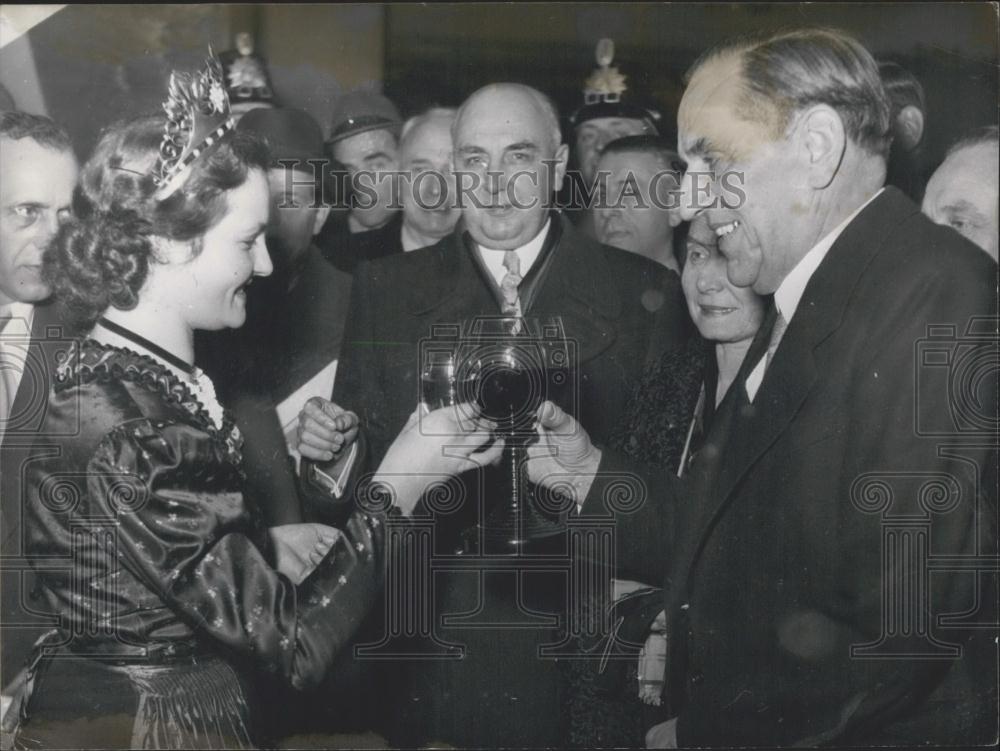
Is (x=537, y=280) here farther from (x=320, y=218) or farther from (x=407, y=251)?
(x=320, y=218)

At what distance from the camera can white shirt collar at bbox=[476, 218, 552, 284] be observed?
2760 mm

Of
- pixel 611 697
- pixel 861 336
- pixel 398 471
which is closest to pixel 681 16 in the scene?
pixel 861 336

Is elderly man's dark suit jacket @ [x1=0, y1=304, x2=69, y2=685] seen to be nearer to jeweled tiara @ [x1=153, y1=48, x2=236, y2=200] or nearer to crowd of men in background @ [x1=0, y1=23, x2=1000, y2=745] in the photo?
crowd of men in background @ [x1=0, y1=23, x2=1000, y2=745]

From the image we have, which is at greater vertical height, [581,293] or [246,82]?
[246,82]

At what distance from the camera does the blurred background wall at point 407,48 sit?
2721 millimetres

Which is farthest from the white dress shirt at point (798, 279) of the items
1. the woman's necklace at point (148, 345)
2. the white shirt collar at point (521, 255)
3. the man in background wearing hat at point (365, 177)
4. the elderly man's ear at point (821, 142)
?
the woman's necklace at point (148, 345)

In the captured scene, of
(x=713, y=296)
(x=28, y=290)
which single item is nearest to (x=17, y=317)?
(x=28, y=290)

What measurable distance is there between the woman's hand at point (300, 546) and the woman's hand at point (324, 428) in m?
0.18

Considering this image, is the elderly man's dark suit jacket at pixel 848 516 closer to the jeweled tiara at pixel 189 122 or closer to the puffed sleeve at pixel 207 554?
the puffed sleeve at pixel 207 554

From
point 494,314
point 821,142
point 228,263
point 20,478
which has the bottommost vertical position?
point 20,478

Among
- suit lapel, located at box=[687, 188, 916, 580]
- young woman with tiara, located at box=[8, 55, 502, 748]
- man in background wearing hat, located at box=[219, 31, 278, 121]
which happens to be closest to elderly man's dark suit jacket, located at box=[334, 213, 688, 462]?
young woman with tiara, located at box=[8, 55, 502, 748]

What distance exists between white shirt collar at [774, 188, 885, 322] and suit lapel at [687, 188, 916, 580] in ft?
0.04

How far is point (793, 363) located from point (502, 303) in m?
0.72

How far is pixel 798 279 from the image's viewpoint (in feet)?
8.96
